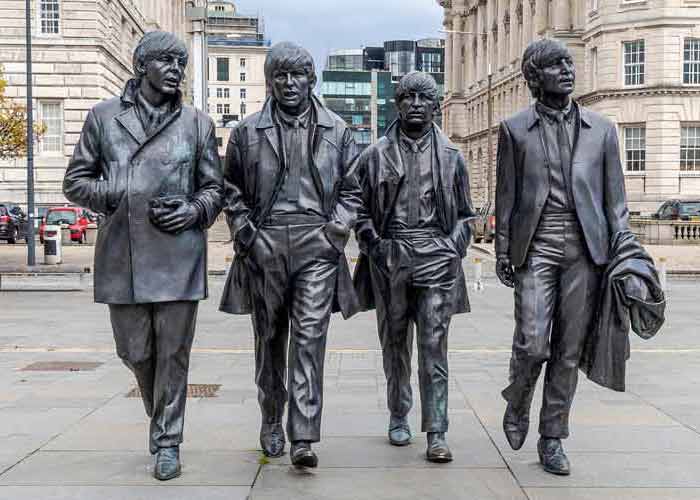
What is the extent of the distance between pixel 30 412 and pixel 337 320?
711 centimetres

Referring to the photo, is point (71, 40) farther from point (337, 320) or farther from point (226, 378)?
point (226, 378)

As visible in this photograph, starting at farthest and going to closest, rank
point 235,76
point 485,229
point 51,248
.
A: point 235,76 → point 485,229 → point 51,248

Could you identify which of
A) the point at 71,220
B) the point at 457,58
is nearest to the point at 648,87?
the point at 71,220

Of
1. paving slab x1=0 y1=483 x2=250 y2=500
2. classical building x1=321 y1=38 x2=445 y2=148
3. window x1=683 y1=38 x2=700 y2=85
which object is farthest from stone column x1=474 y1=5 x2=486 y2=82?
paving slab x1=0 y1=483 x2=250 y2=500

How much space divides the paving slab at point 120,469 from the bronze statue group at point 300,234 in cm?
16

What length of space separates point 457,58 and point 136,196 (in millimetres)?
92045

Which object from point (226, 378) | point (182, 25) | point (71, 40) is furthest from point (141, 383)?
point (182, 25)

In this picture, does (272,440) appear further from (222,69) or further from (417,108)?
(222,69)

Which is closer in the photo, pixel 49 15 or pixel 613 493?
pixel 613 493

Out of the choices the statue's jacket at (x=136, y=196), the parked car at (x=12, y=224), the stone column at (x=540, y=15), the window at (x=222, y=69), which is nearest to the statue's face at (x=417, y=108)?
the statue's jacket at (x=136, y=196)

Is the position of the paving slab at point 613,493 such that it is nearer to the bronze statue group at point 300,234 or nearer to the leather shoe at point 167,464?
the bronze statue group at point 300,234

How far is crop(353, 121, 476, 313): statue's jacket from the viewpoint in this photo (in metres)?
6.24

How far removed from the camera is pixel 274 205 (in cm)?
577

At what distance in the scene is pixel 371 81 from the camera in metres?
155
